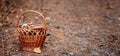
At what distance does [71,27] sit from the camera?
17.9 feet

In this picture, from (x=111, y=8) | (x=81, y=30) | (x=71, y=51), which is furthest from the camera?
(x=111, y=8)

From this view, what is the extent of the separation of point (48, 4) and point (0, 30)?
7.38 feet

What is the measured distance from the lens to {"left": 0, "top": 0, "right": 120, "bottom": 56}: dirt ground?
14.2ft

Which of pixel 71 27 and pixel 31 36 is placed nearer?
pixel 31 36

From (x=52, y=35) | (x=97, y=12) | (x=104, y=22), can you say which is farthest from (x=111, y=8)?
(x=52, y=35)

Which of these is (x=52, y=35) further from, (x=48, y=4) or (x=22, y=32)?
(x=48, y=4)

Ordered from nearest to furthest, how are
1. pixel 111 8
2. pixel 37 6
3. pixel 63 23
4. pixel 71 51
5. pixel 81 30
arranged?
pixel 71 51
pixel 81 30
pixel 63 23
pixel 37 6
pixel 111 8

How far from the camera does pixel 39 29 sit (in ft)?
13.5

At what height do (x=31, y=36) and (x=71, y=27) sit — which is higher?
(x=31, y=36)

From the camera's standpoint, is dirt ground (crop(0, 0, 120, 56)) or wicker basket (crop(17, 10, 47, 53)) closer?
wicker basket (crop(17, 10, 47, 53))

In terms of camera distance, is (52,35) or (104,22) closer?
(52,35)

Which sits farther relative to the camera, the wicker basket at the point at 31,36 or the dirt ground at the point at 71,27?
the dirt ground at the point at 71,27

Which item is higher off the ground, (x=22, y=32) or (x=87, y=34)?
Result: (x=22, y=32)

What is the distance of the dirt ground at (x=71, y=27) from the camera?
4.34 m
